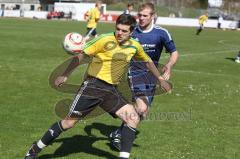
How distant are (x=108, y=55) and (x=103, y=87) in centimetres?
42

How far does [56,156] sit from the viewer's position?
7.00 meters

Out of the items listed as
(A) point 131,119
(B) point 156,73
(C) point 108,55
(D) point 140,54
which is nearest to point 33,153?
(A) point 131,119

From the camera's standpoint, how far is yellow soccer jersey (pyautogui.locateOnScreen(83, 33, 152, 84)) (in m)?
6.43

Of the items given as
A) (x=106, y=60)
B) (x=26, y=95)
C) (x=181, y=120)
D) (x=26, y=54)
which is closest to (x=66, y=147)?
(x=106, y=60)

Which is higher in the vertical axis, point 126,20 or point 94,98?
point 126,20

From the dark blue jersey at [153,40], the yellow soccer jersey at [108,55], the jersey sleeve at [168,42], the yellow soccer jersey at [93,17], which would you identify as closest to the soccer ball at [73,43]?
the yellow soccer jersey at [108,55]

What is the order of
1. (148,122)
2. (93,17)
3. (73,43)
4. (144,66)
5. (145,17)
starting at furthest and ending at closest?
(93,17) → (148,122) → (144,66) → (145,17) → (73,43)

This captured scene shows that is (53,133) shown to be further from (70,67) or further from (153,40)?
(153,40)

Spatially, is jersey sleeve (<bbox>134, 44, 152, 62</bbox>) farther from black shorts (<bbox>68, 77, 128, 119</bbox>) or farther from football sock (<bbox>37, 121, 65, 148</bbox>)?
Answer: football sock (<bbox>37, 121, 65, 148</bbox>)

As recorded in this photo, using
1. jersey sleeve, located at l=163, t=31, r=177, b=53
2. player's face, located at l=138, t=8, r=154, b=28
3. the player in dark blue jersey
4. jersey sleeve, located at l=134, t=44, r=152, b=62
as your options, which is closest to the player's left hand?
the player in dark blue jersey

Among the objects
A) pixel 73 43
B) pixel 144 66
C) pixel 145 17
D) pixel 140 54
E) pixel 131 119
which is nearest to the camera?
pixel 131 119

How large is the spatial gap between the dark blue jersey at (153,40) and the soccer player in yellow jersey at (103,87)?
1.06 metres

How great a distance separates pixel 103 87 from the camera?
649 cm

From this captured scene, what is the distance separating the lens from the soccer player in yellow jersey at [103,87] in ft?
21.0
